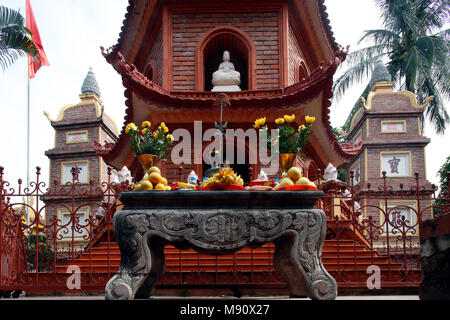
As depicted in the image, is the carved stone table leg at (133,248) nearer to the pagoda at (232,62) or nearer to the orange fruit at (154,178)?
the orange fruit at (154,178)

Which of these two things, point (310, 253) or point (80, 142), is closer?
point (310, 253)

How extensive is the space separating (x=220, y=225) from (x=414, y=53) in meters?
20.2

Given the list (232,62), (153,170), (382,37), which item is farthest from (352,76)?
(153,170)

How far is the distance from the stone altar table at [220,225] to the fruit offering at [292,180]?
22 cm

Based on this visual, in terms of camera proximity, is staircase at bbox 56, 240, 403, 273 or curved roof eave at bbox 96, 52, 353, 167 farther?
curved roof eave at bbox 96, 52, 353, 167

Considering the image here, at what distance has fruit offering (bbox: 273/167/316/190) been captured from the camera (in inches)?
199

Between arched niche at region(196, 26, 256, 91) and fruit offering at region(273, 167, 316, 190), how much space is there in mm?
8360

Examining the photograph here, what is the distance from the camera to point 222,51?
1489 cm

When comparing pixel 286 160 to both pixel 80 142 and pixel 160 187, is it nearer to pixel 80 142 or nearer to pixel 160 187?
pixel 160 187

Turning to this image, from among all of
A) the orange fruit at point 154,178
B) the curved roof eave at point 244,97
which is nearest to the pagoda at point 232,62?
the curved roof eave at point 244,97

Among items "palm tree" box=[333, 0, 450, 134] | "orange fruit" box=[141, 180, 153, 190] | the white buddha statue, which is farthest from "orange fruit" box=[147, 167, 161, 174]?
"palm tree" box=[333, 0, 450, 134]

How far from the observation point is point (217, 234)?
478cm
